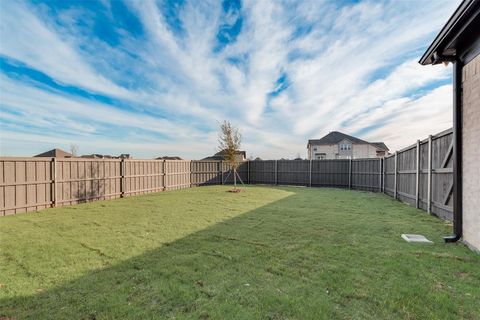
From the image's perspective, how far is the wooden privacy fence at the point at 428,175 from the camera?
193 inches

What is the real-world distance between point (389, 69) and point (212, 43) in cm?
669

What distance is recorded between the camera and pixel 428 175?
5945mm

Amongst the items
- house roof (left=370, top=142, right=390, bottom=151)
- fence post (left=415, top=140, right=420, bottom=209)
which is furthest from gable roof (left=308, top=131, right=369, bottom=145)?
fence post (left=415, top=140, right=420, bottom=209)

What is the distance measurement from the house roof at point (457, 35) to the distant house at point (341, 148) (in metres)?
30.8

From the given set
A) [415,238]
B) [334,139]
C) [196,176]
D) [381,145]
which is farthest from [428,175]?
[381,145]

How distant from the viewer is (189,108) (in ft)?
43.1

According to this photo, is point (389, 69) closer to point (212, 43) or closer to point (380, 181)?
point (380, 181)

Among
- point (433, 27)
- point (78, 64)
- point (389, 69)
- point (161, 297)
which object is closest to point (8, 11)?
point (78, 64)

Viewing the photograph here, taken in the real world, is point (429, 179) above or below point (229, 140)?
below

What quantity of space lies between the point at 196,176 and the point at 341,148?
2566 cm

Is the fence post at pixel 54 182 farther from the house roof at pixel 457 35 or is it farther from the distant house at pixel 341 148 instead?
the distant house at pixel 341 148

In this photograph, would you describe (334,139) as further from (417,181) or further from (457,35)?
(457,35)

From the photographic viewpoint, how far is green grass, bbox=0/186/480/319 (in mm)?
1937

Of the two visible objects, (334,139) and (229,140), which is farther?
(334,139)
